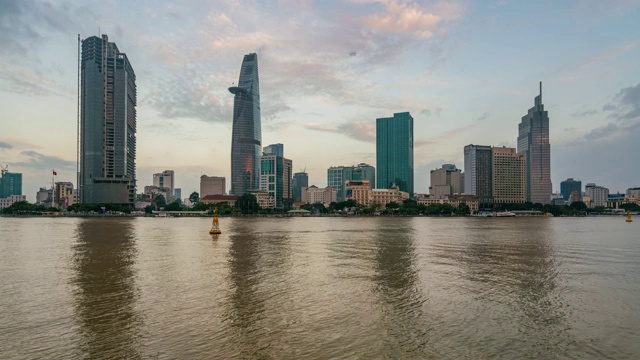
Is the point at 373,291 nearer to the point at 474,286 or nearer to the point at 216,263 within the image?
the point at 474,286

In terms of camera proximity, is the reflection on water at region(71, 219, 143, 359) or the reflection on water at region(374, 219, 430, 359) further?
the reflection on water at region(374, 219, 430, 359)

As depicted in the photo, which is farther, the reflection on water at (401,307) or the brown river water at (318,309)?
the reflection on water at (401,307)

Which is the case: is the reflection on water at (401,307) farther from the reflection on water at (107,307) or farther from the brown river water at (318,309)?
the reflection on water at (107,307)

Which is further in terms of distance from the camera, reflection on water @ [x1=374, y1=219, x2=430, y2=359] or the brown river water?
reflection on water @ [x1=374, y1=219, x2=430, y2=359]

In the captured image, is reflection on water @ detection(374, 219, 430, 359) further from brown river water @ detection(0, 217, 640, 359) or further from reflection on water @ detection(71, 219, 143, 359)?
reflection on water @ detection(71, 219, 143, 359)

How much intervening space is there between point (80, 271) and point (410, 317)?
31.8 metres

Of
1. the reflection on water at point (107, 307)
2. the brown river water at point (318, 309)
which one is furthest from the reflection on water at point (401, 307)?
the reflection on water at point (107, 307)

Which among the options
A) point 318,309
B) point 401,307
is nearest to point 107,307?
point 318,309

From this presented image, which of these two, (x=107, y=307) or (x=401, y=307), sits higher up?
(x=107, y=307)

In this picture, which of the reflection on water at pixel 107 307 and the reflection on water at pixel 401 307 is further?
the reflection on water at pixel 401 307

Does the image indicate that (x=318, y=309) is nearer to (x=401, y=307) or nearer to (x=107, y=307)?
(x=401, y=307)

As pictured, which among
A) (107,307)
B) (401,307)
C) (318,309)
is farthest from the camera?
(401,307)

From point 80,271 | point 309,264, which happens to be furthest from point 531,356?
point 80,271

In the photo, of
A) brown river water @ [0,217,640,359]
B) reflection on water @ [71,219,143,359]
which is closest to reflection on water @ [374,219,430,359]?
brown river water @ [0,217,640,359]
